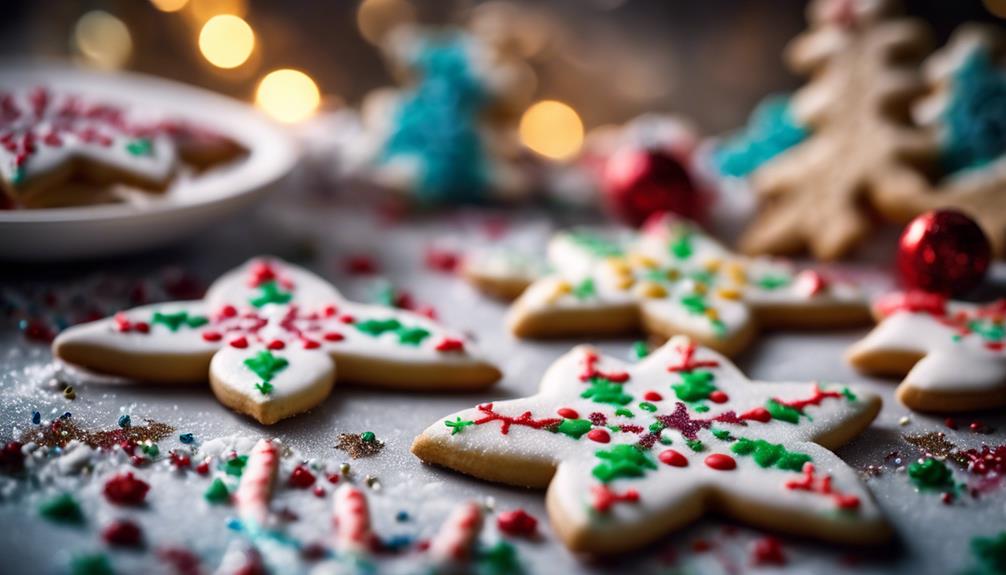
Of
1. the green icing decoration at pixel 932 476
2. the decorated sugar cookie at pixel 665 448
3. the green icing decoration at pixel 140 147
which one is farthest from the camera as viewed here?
the green icing decoration at pixel 140 147

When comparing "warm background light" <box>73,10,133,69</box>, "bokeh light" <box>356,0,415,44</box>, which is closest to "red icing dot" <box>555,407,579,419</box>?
"bokeh light" <box>356,0,415,44</box>

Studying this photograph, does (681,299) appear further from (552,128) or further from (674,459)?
(552,128)

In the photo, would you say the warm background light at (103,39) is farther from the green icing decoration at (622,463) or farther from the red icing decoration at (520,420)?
the green icing decoration at (622,463)

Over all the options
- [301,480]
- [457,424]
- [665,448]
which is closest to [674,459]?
[665,448]

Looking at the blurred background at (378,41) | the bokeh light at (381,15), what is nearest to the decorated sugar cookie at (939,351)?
the blurred background at (378,41)

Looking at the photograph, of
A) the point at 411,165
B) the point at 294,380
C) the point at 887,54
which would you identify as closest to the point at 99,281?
the point at 294,380

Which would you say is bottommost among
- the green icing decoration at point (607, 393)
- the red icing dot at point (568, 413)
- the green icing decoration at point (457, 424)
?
the green icing decoration at point (457, 424)

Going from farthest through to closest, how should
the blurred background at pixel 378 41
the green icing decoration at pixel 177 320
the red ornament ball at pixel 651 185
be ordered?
the blurred background at pixel 378 41 → the red ornament ball at pixel 651 185 → the green icing decoration at pixel 177 320

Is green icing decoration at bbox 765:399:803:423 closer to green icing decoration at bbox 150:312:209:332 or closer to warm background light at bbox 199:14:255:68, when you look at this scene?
green icing decoration at bbox 150:312:209:332
